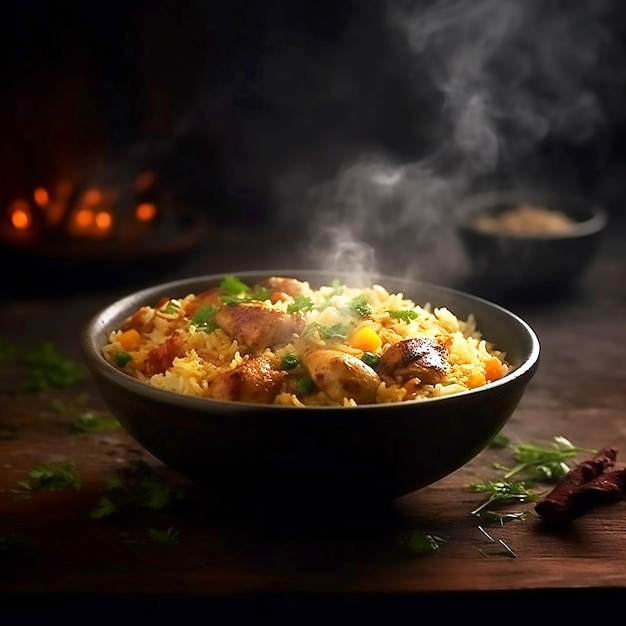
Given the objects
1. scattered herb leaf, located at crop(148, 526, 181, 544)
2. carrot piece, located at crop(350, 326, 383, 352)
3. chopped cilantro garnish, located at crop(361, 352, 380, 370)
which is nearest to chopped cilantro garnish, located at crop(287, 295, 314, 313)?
carrot piece, located at crop(350, 326, 383, 352)

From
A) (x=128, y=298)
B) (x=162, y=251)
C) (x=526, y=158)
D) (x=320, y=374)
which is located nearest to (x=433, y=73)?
(x=526, y=158)

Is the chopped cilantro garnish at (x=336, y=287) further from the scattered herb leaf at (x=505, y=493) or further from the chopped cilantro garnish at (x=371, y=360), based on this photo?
the scattered herb leaf at (x=505, y=493)

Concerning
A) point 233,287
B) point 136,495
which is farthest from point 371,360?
point 136,495

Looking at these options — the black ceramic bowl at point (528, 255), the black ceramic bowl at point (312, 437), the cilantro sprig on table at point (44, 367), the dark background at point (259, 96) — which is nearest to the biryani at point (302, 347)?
the black ceramic bowl at point (312, 437)

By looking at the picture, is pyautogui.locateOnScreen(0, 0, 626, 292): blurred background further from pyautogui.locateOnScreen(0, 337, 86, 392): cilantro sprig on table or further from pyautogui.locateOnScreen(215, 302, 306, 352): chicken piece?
pyautogui.locateOnScreen(215, 302, 306, 352): chicken piece

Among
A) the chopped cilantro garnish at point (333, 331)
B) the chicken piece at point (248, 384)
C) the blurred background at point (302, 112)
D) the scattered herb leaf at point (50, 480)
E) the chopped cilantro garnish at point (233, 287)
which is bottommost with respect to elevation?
the scattered herb leaf at point (50, 480)
